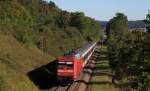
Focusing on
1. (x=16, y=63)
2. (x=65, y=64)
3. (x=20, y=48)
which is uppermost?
(x=20, y=48)

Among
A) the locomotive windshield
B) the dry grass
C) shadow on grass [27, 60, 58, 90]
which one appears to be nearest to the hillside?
the dry grass

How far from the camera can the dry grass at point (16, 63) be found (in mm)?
42375

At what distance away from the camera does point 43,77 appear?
54.5 meters

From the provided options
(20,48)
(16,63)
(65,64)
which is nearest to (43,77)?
(16,63)

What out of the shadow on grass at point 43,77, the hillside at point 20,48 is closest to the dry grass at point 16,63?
the hillside at point 20,48

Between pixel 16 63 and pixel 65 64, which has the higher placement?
pixel 65 64

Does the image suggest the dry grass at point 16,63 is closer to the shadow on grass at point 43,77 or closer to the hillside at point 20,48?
the hillside at point 20,48

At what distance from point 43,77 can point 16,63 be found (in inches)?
139

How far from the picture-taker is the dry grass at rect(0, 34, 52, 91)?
42375mm

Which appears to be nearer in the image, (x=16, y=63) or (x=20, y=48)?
(x=16, y=63)

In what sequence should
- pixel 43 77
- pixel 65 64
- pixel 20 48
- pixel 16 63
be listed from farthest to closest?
1. pixel 20 48
2. pixel 43 77
3. pixel 16 63
4. pixel 65 64

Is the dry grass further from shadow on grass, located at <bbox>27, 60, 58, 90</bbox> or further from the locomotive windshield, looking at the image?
the locomotive windshield

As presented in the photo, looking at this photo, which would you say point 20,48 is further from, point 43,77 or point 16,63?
point 43,77

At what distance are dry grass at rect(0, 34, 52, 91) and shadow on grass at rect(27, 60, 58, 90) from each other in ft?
2.95
